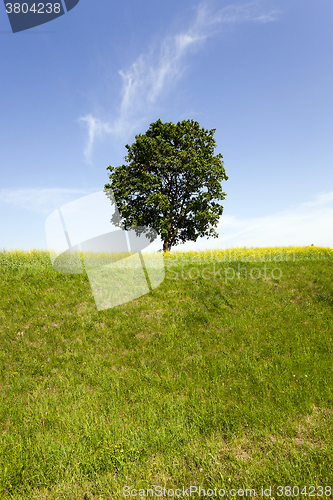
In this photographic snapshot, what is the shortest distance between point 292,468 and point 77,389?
5450mm

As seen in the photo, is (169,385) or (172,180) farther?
(172,180)

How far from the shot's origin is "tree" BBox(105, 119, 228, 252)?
2808cm

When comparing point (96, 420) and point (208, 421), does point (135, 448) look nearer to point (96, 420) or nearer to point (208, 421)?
point (96, 420)

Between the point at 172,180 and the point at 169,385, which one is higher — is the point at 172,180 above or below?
above

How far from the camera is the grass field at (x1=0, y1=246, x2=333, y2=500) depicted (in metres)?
4.19

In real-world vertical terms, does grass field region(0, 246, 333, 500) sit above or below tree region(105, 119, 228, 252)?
below

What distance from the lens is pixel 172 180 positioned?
2998 cm

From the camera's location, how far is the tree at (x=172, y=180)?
2808 cm

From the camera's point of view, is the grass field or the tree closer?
the grass field

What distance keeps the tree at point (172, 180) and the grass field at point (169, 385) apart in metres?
15.1

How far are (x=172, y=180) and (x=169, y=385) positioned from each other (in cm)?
2577

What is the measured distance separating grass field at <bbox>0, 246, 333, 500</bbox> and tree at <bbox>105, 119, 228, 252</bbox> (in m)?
15.1

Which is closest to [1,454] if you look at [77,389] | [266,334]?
[77,389]

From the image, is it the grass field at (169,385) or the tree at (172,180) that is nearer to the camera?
the grass field at (169,385)
